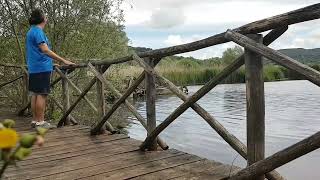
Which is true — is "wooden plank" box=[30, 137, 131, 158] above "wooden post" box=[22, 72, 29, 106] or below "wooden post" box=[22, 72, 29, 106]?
below

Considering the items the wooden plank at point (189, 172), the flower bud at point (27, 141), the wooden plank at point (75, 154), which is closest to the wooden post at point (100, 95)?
the wooden plank at point (75, 154)

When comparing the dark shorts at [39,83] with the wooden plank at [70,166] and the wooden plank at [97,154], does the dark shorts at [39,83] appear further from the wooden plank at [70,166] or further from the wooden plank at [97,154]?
the wooden plank at [70,166]

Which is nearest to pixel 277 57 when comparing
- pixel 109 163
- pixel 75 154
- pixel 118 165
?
pixel 118 165

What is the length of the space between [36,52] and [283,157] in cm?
464

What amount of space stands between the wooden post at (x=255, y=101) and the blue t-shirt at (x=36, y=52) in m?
3.84

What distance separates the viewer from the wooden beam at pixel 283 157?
2.68m

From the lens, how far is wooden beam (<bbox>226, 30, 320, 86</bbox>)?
2.73m

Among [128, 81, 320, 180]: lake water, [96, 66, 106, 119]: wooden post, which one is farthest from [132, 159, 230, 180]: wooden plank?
[128, 81, 320, 180]: lake water

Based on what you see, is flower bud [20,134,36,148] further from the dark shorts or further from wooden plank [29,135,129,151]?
the dark shorts

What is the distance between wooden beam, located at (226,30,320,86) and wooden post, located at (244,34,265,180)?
0.09 meters

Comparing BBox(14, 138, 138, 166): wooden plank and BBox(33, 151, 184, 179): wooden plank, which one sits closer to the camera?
BBox(33, 151, 184, 179): wooden plank

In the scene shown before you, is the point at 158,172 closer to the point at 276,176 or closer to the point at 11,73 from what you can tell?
the point at 276,176

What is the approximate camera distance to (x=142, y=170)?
425 centimetres

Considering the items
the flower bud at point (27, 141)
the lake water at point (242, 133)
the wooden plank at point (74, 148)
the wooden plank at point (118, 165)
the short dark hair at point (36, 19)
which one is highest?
the short dark hair at point (36, 19)
